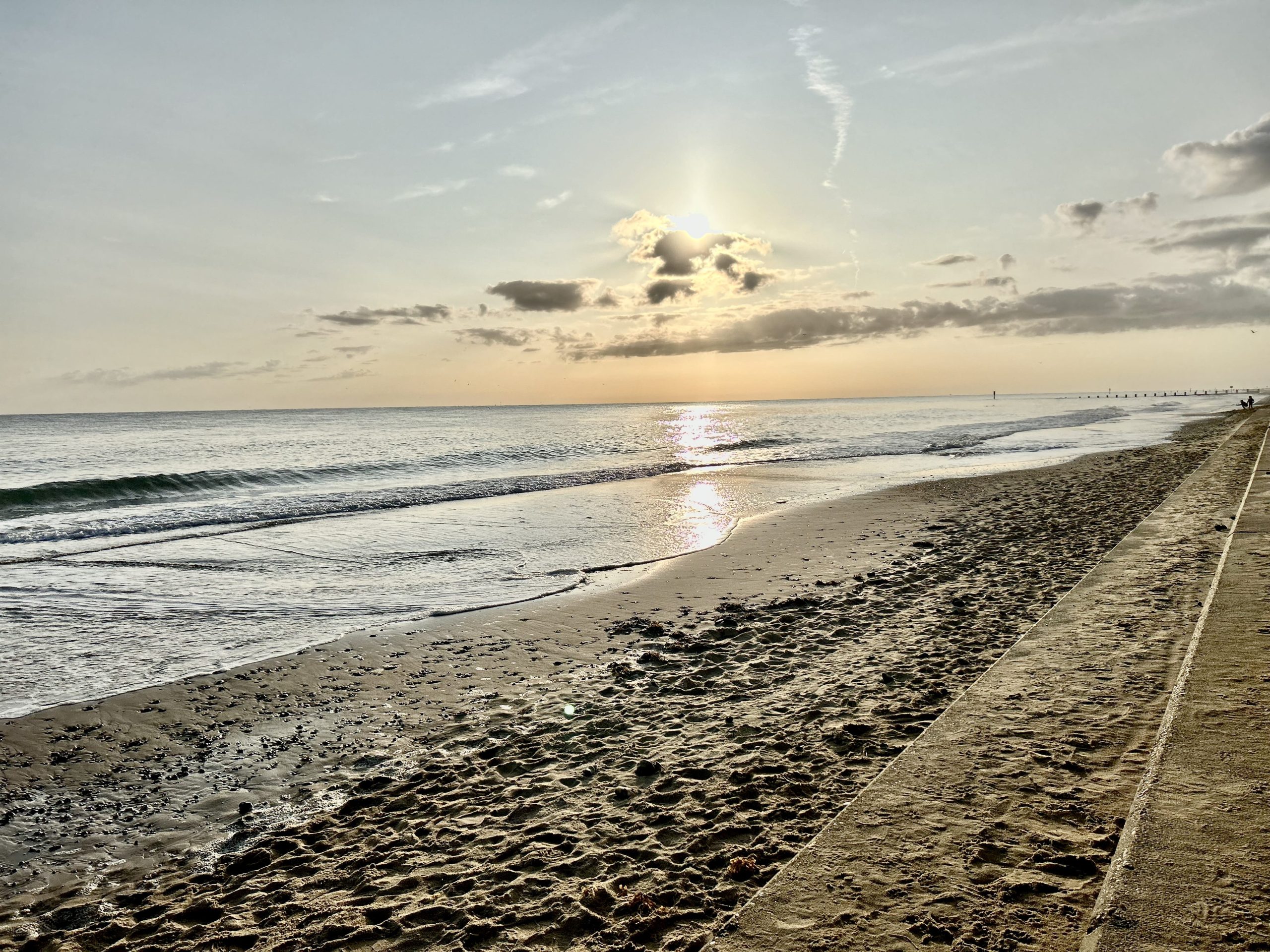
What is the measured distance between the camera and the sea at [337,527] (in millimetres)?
8812

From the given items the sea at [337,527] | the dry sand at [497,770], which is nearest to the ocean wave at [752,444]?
the sea at [337,527]

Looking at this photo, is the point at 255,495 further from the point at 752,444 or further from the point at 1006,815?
the point at 752,444

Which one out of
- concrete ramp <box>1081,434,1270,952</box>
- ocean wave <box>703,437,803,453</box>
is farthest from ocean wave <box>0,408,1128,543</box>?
concrete ramp <box>1081,434,1270,952</box>

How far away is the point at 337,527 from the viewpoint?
1741 cm

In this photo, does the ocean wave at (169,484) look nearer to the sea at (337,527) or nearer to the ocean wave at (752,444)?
the sea at (337,527)

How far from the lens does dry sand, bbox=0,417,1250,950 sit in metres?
3.56

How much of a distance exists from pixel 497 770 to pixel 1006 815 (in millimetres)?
3270

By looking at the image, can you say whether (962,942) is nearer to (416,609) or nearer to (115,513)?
(416,609)

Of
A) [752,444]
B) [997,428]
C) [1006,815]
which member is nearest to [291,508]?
[1006,815]

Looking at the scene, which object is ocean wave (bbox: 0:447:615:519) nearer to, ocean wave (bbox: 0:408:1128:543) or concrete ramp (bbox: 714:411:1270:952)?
ocean wave (bbox: 0:408:1128:543)

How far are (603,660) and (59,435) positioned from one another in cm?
9410

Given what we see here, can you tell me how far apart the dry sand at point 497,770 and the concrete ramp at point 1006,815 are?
1.31 ft

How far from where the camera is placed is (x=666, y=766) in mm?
4863

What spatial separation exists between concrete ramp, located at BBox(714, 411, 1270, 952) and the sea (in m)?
6.74
